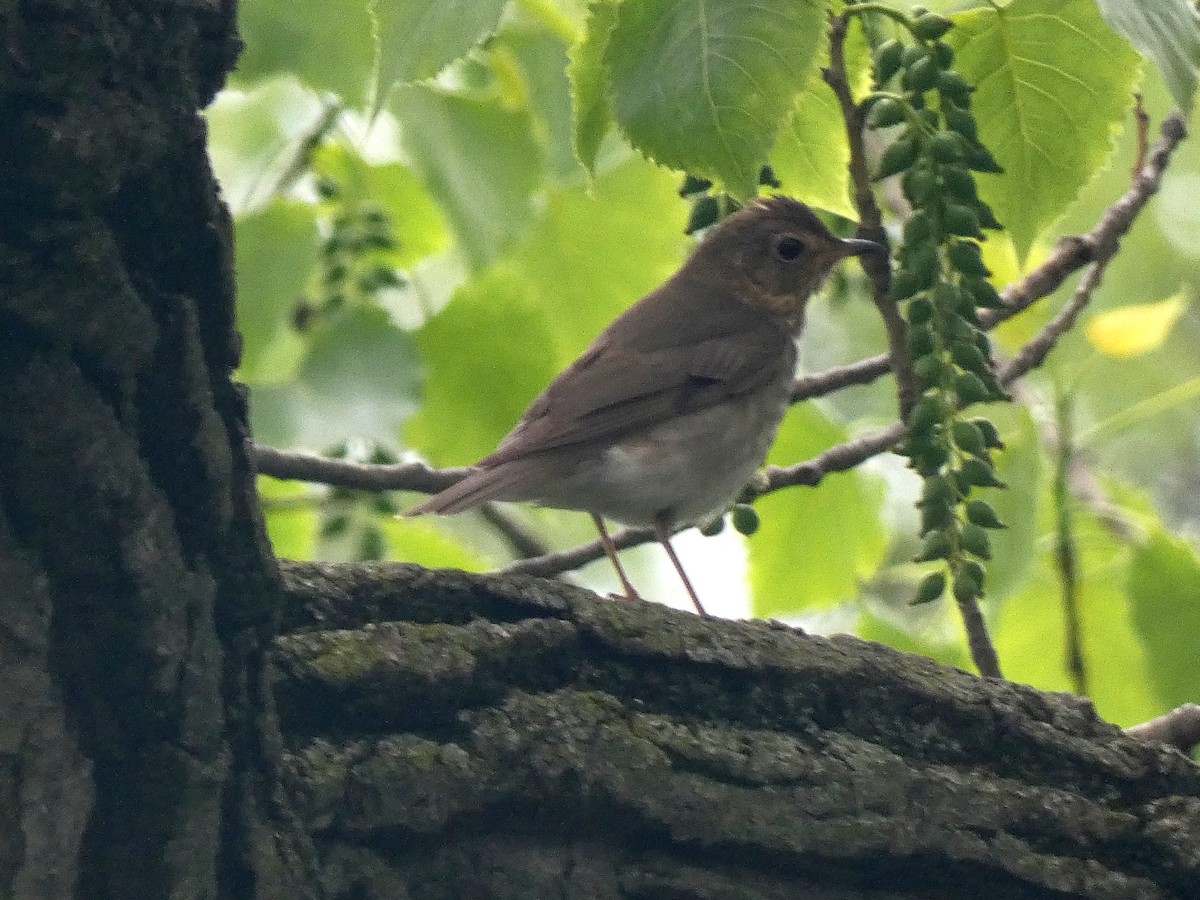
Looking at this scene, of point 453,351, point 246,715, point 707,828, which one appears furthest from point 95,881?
point 453,351

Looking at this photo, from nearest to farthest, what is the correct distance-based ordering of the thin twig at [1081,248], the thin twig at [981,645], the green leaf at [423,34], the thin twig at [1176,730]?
1. the green leaf at [423,34]
2. the thin twig at [1176,730]
3. the thin twig at [981,645]
4. the thin twig at [1081,248]

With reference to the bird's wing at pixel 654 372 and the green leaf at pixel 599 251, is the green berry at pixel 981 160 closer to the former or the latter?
the bird's wing at pixel 654 372

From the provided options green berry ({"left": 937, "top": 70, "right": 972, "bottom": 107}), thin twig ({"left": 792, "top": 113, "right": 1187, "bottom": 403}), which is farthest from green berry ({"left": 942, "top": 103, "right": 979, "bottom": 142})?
thin twig ({"left": 792, "top": 113, "right": 1187, "bottom": 403})

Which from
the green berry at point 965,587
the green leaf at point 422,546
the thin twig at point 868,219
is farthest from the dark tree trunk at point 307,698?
the green leaf at point 422,546

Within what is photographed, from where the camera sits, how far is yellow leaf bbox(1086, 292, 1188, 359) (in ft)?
12.9

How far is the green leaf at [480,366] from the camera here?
4105 mm

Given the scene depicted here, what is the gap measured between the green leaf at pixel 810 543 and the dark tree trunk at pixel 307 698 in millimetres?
1427

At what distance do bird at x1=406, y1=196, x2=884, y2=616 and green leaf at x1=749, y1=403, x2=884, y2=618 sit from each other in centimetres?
13

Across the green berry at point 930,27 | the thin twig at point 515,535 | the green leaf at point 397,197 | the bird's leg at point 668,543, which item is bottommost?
the green berry at point 930,27

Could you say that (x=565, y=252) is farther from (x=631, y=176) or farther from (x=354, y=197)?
(x=354, y=197)

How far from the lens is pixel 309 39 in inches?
137

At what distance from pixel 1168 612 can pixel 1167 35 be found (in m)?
1.74

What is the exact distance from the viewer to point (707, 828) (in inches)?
93.3

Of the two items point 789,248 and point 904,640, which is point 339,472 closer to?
point 904,640
